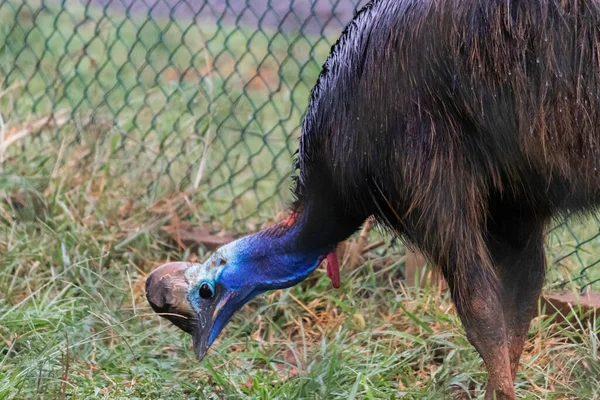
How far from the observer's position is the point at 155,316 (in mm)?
4523

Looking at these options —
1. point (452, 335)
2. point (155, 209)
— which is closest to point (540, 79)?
point (452, 335)

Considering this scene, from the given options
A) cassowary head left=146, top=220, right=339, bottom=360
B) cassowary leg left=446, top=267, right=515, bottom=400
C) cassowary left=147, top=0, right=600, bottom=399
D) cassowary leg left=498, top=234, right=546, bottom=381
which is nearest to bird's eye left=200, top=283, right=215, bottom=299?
cassowary head left=146, top=220, right=339, bottom=360

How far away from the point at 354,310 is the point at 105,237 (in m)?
1.38

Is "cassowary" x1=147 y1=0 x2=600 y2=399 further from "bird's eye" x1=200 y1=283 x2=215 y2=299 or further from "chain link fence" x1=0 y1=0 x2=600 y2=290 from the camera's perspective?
"chain link fence" x1=0 y1=0 x2=600 y2=290

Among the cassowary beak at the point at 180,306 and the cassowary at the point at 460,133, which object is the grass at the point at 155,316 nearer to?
the cassowary beak at the point at 180,306

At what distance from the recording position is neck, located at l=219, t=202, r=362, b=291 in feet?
12.1

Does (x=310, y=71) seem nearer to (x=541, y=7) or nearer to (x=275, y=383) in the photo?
(x=275, y=383)

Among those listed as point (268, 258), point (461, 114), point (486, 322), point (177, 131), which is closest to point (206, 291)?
point (268, 258)

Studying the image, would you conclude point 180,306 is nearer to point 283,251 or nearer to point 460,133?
point 283,251

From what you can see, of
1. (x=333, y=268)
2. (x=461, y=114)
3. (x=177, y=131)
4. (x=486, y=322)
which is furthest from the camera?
(x=177, y=131)

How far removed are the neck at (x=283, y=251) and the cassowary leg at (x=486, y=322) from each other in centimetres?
54

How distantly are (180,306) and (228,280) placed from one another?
0.69 ft

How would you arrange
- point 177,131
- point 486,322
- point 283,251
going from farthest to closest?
point 177,131
point 283,251
point 486,322

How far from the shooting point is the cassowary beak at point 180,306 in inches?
148
